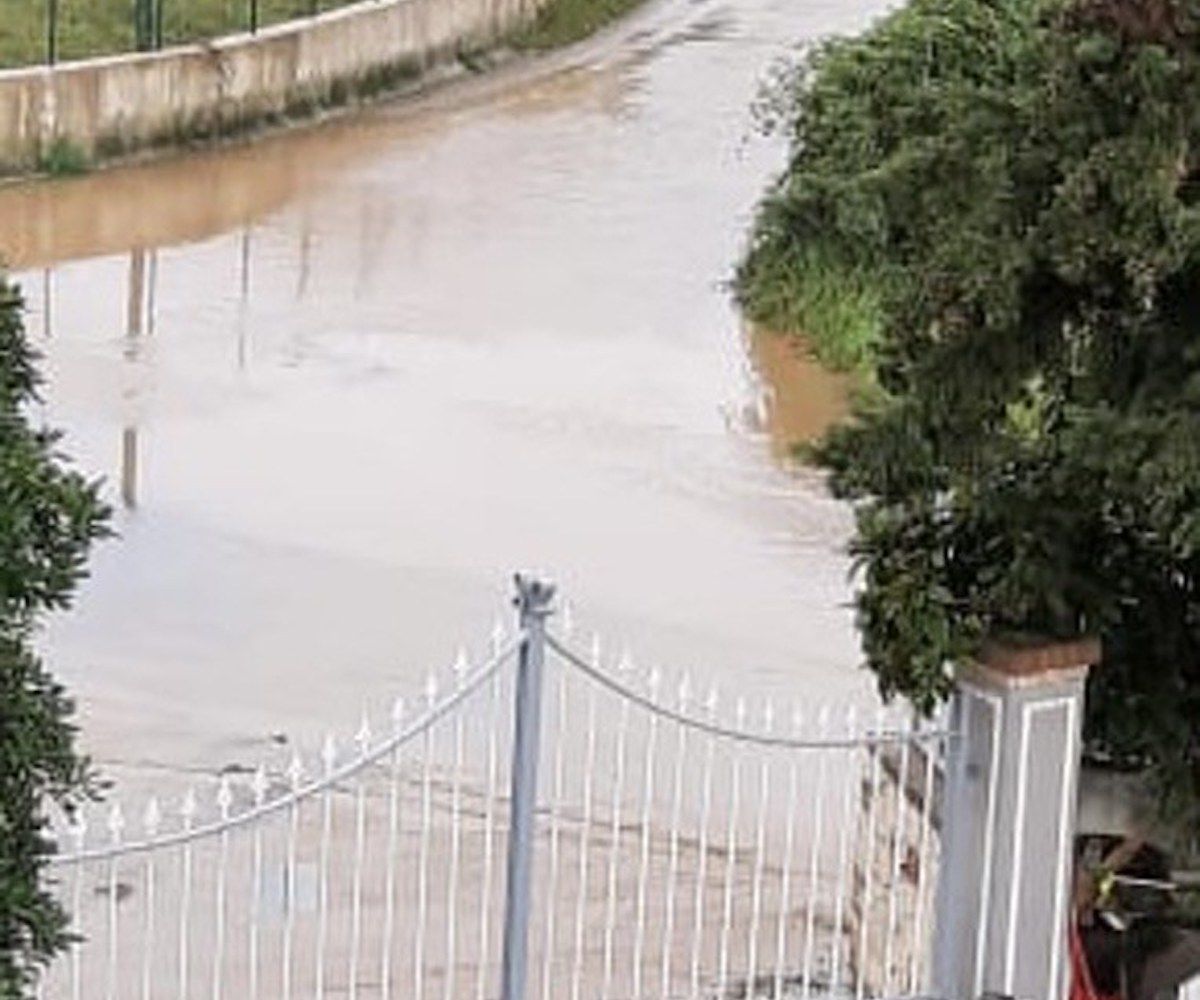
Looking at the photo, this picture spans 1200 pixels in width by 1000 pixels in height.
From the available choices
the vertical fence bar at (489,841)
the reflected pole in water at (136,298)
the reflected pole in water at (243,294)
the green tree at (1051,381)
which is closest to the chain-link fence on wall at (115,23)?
the reflected pole in water at (243,294)

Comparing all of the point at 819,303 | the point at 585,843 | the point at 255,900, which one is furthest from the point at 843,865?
the point at 819,303

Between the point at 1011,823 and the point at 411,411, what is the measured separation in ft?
30.5

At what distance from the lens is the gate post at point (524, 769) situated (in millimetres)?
6273

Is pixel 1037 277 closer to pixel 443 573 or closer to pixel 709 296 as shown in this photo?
pixel 443 573

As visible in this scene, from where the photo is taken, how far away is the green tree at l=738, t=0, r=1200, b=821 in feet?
20.0

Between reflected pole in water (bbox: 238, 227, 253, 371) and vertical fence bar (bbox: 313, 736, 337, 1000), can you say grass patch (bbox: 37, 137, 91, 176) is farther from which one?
vertical fence bar (bbox: 313, 736, 337, 1000)

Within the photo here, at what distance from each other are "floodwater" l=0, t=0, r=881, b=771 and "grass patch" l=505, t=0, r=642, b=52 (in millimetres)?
1954

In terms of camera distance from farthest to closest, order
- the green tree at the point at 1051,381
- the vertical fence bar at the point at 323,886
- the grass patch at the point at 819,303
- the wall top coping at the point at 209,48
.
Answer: the wall top coping at the point at 209,48, the grass patch at the point at 819,303, the vertical fence bar at the point at 323,886, the green tree at the point at 1051,381

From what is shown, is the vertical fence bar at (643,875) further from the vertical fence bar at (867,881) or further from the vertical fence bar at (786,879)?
the vertical fence bar at (867,881)

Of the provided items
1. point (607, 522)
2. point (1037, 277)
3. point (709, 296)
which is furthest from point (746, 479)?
point (1037, 277)

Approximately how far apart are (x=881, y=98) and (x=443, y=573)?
278cm

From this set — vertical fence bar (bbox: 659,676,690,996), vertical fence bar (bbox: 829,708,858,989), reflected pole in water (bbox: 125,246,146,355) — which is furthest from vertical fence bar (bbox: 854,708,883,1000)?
reflected pole in water (bbox: 125,246,146,355)

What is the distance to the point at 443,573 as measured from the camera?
13.2 meters

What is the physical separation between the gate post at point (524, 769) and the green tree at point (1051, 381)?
0.76 m
